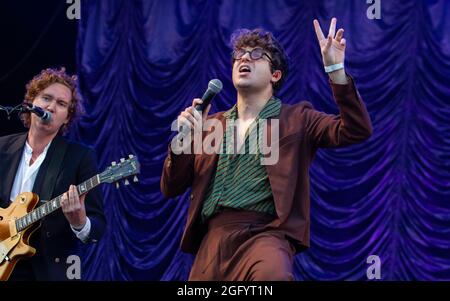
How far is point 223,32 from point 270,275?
411cm

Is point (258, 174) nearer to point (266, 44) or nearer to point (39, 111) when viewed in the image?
point (266, 44)

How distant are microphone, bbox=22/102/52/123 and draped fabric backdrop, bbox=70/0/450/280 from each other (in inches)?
107

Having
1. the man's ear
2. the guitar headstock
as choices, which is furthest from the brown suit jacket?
the guitar headstock

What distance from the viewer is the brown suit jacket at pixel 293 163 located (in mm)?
3230

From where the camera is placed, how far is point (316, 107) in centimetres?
653

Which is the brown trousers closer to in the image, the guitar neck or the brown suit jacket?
the brown suit jacket

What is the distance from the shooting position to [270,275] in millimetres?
2967

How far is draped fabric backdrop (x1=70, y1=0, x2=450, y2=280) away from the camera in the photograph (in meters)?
6.30

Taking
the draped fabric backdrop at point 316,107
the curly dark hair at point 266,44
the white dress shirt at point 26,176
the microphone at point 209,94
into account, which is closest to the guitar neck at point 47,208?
the white dress shirt at point 26,176

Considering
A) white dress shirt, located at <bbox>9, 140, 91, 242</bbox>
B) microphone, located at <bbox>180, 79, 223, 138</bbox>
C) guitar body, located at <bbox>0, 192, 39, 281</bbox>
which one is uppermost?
microphone, located at <bbox>180, 79, 223, 138</bbox>

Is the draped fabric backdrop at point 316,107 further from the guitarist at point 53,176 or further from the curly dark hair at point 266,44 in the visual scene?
the curly dark hair at point 266,44

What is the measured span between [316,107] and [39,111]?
2.98 metres

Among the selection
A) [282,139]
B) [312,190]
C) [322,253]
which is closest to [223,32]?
[312,190]

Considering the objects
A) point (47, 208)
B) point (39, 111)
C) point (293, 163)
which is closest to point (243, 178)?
point (293, 163)
